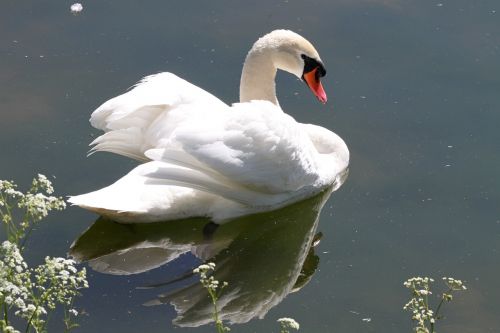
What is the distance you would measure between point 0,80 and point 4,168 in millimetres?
1280

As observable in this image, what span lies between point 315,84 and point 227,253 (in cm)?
179

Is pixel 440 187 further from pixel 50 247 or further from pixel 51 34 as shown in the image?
pixel 51 34

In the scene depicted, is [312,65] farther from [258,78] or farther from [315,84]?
[258,78]

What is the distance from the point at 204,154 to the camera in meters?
7.41

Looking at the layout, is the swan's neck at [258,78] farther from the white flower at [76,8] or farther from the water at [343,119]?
the white flower at [76,8]

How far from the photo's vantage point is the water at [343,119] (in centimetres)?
732

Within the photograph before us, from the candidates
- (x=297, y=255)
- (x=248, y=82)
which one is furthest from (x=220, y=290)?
(x=248, y=82)

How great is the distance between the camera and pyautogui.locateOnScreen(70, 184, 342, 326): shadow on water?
721 cm

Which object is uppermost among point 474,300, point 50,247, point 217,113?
point 217,113

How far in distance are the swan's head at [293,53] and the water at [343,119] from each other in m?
0.55

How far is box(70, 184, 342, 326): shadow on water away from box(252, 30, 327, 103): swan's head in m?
1.17

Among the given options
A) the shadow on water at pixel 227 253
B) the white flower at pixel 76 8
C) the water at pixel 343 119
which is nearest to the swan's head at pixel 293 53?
the water at pixel 343 119

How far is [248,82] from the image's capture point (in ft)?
28.5

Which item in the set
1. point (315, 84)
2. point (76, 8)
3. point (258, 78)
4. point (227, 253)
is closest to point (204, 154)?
point (227, 253)
